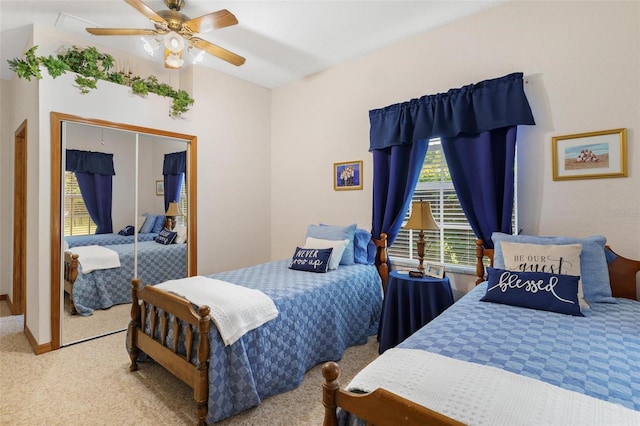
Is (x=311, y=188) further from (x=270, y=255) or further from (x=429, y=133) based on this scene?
(x=429, y=133)

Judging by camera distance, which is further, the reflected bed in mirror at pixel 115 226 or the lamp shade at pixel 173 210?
the lamp shade at pixel 173 210

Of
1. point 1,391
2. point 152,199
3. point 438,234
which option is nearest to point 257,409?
point 1,391

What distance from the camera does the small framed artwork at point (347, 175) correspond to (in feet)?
11.6

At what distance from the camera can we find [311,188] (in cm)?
398

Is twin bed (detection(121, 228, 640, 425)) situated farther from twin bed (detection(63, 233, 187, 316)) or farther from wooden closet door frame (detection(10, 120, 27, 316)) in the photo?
wooden closet door frame (detection(10, 120, 27, 316))

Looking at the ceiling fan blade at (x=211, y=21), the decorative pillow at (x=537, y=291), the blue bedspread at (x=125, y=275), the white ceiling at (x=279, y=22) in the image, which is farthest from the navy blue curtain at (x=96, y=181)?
the decorative pillow at (x=537, y=291)

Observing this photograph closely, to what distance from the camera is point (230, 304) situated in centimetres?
193

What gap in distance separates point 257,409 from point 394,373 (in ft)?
4.02

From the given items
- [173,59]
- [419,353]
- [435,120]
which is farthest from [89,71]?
[419,353]

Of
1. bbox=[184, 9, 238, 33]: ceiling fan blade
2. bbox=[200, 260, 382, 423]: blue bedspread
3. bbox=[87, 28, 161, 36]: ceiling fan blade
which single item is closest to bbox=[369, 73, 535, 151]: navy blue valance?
bbox=[200, 260, 382, 423]: blue bedspread

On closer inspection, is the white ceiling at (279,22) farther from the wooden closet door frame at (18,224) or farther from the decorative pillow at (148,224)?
the decorative pillow at (148,224)

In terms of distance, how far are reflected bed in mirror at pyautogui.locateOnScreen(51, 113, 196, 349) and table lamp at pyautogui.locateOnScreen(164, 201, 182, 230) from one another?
0.14 feet

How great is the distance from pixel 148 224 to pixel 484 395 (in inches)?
131

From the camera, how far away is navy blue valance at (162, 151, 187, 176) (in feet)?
11.5
